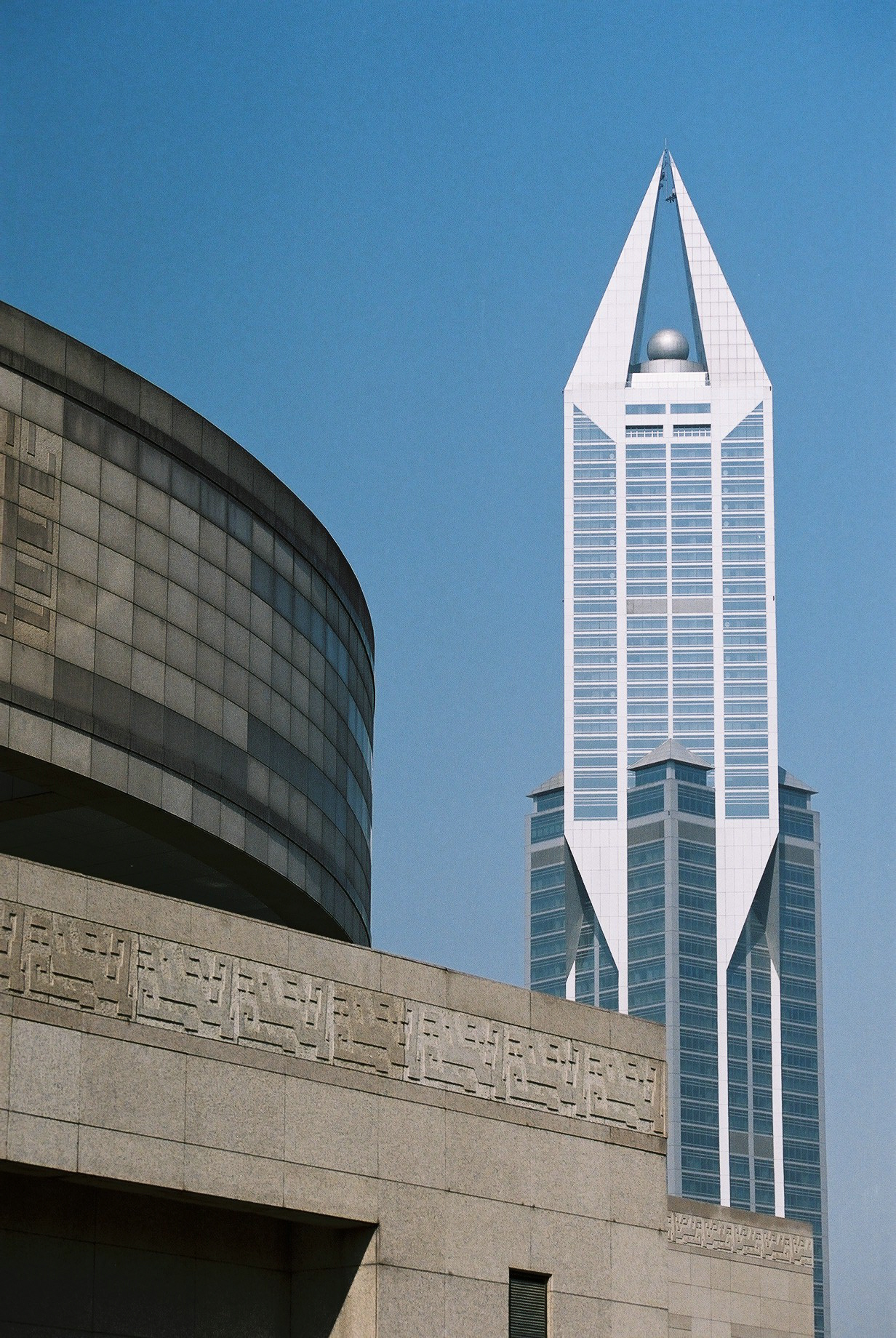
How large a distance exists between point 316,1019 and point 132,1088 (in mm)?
A: 3655

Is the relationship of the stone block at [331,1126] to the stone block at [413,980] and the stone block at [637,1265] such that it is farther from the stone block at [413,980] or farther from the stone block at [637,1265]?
the stone block at [637,1265]

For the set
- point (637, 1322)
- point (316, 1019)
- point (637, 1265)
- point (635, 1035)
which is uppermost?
point (635, 1035)

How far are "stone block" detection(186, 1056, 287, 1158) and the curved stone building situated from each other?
14458mm

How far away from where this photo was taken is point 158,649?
4662 centimetres

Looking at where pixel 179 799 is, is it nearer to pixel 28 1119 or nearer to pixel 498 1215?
pixel 498 1215

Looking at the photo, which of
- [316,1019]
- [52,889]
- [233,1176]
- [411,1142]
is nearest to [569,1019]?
[411,1142]

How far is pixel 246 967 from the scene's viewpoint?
99.0ft

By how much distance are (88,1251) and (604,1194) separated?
373 inches

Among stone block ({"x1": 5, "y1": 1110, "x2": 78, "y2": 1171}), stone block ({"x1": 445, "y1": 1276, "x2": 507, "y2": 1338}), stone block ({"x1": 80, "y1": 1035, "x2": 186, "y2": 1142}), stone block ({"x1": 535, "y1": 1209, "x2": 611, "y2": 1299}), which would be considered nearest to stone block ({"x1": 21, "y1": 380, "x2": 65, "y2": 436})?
stone block ({"x1": 80, "y1": 1035, "x2": 186, "y2": 1142})

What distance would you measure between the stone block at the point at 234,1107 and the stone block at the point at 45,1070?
1.95 metres

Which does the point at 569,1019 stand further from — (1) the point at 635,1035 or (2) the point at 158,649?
(2) the point at 158,649

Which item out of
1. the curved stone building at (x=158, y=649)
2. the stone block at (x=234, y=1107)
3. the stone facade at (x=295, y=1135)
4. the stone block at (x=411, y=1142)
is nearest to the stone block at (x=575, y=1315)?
the stone facade at (x=295, y=1135)

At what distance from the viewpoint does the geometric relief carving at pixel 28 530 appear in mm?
42250

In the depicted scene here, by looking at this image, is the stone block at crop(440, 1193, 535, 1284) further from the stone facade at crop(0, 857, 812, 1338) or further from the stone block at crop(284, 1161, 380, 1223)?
the stone block at crop(284, 1161, 380, 1223)
